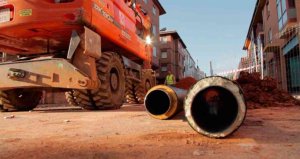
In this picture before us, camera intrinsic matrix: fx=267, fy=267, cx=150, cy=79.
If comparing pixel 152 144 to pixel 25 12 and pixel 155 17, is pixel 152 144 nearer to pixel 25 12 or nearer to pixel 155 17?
pixel 25 12

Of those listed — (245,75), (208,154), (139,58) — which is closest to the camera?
(208,154)

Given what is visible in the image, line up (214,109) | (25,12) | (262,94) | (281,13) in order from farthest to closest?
(281,13)
(262,94)
(25,12)
(214,109)

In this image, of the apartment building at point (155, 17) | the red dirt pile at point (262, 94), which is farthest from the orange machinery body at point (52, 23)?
the apartment building at point (155, 17)

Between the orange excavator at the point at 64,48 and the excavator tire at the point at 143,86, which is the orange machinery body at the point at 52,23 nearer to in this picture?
the orange excavator at the point at 64,48

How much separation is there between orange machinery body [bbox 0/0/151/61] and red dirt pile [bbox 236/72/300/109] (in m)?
3.86

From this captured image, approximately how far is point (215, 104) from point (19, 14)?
4695 mm

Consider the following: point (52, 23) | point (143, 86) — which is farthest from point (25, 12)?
point (143, 86)

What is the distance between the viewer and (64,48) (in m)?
7.57

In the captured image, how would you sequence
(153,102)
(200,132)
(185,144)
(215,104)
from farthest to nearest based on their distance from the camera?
(153,102) → (215,104) → (200,132) → (185,144)

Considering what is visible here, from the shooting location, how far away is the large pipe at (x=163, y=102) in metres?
4.42

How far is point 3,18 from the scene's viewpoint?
601 cm

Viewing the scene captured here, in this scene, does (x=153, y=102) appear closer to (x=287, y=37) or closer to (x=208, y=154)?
(x=208, y=154)

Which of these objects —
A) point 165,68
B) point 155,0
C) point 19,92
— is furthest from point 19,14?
point 165,68

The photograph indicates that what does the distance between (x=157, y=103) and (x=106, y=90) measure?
2.20 metres
